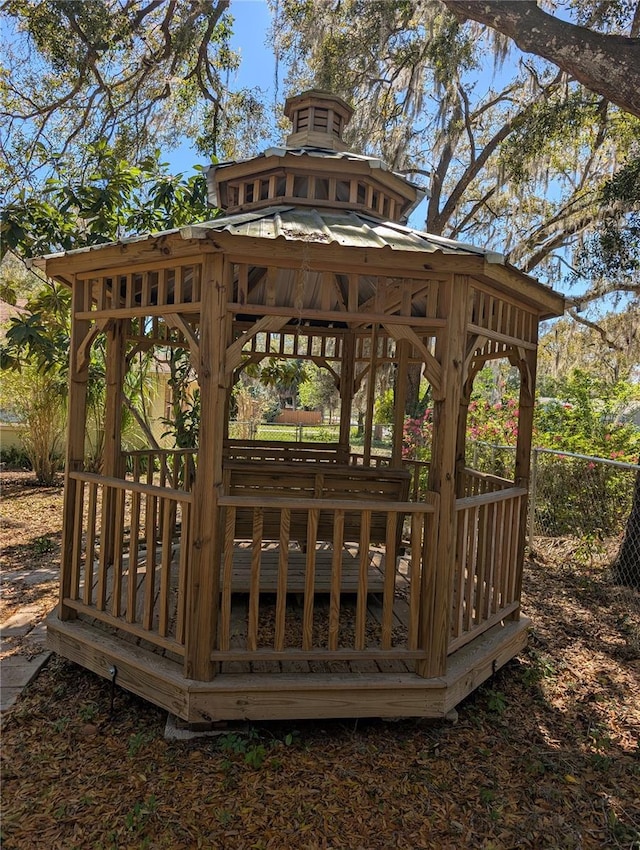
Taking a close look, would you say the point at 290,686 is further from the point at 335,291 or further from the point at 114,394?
the point at 335,291

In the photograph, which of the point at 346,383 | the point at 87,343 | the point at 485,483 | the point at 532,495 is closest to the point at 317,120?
the point at 346,383

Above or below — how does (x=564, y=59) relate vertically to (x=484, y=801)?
above

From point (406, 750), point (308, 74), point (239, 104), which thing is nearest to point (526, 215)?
point (308, 74)

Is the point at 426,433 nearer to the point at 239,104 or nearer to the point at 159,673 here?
the point at 239,104

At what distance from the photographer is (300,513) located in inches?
180

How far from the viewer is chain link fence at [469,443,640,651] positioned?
6.26m

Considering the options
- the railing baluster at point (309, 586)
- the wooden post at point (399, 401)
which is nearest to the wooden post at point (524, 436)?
the wooden post at point (399, 401)

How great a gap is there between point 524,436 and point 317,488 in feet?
5.62

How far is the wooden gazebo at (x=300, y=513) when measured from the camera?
10.6ft

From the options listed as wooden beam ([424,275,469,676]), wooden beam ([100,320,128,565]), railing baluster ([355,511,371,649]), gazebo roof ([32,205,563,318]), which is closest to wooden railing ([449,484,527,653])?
wooden beam ([424,275,469,676])

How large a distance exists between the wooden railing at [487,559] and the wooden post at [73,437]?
267 cm

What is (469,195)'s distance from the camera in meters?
14.1

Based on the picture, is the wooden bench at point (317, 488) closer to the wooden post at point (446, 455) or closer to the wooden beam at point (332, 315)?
the wooden post at point (446, 455)

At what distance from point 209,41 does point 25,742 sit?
10.4 metres
